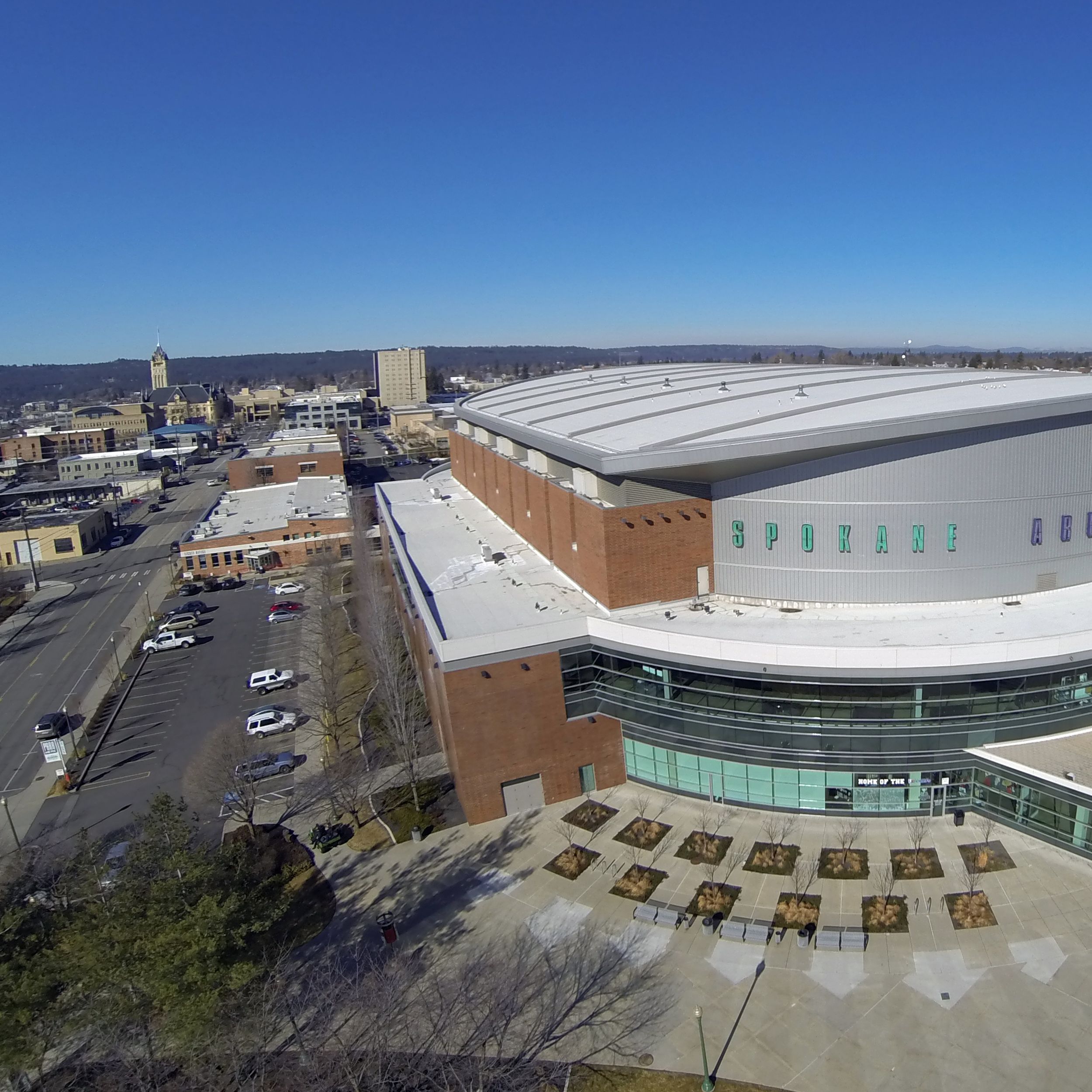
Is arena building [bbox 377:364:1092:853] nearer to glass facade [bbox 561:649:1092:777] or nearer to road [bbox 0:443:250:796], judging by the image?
glass facade [bbox 561:649:1092:777]

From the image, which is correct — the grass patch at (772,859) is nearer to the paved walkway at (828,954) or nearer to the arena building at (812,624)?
the paved walkway at (828,954)

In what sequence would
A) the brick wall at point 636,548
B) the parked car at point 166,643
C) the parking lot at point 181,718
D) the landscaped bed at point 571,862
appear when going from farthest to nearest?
the parked car at point 166,643 → the parking lot at point 181,718 → the brick wall at point 636,548 → the landscaped bed at point 571,862

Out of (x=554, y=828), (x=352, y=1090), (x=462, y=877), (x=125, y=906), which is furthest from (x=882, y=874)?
(x=125, y=906)

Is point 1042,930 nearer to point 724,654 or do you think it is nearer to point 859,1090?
point 859,1090

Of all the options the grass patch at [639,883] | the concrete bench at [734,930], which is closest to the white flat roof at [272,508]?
the grass patch at [639,883]

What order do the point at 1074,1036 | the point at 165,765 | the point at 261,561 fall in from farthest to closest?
1. the point at 261,561
2. the point at 165,765
3. the point at 1074,1036

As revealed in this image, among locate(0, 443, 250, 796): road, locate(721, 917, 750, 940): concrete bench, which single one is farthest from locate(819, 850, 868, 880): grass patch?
locate(0, 443, 250, 796): road
